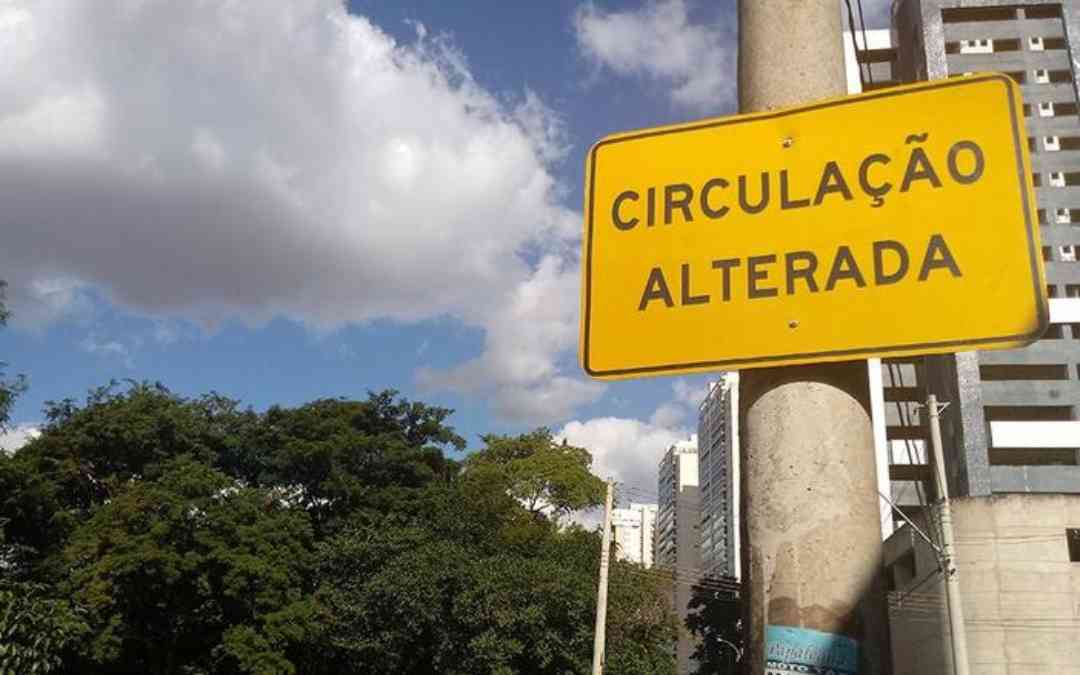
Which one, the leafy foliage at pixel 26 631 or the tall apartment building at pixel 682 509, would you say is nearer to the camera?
the leafy foliage at pixel 26 631

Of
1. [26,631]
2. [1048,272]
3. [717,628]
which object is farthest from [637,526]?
[26,631]

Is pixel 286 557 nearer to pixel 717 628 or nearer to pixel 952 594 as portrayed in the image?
pixel 952 594

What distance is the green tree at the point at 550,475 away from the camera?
39281 millimetres

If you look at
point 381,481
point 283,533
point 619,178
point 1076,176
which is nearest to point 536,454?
point 381,481

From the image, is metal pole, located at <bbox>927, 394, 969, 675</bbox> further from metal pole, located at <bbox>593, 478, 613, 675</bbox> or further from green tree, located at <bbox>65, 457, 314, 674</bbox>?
green tree, located at <bbox>65, 457, 314, 674</bbox>

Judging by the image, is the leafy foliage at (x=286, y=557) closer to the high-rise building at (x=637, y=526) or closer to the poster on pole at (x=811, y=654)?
the poster on pole at (x=811, y=654)

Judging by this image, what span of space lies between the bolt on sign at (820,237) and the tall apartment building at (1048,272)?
4371 cm

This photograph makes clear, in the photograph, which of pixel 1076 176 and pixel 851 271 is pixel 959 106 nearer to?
pixel 851 271

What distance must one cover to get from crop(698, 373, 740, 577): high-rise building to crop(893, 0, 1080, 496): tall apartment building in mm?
36040

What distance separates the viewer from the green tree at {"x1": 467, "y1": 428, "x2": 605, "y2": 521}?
39.3 metres

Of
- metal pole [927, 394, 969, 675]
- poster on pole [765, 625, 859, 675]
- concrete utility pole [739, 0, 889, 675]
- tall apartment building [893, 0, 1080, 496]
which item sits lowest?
poster on pole [765, 625, 859, 675]

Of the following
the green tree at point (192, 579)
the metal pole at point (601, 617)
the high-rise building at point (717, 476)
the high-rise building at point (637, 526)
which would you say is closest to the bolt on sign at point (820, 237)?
the metal pole at point (601, 617)

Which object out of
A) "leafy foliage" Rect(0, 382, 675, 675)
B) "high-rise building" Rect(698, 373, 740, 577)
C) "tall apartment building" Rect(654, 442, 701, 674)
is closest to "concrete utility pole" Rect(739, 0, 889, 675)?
"leafy foliage" Rect(0, 382, 675, 675)

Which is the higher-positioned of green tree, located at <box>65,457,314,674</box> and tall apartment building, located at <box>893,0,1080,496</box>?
tall apartment building, located at <box>893,0,1080,496</box>
